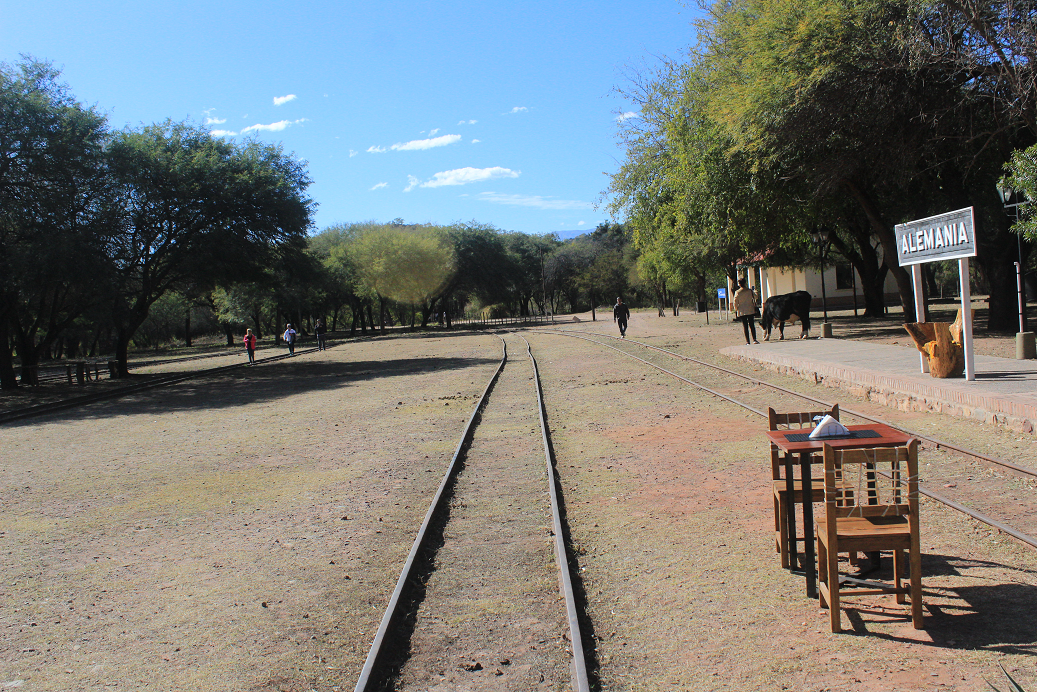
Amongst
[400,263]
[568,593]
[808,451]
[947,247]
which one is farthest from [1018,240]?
[400,263]

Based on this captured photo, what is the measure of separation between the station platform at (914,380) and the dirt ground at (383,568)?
416 millimetres

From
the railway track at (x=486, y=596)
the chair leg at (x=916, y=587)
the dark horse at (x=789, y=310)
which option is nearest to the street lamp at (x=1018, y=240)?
the dark horse at (x=789, y=310)

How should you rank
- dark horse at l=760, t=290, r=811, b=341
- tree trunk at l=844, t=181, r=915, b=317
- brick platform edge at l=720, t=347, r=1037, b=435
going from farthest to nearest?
dark horse at l=760, t=290, r=811, b=341 < tree trunk at l=844, t=181, r=915, b=317 < brick platform edge at l=720, t=347, r=1037, b=435

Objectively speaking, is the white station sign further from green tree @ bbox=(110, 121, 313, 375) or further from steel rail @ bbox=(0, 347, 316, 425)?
green tree @ bbox=(110, 121, 313, 375)

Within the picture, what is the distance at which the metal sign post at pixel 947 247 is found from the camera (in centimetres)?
1158

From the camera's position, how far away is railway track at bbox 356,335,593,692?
4223 mm

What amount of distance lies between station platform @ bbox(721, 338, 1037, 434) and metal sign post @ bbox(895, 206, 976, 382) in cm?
65

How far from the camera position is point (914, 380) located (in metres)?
12.1

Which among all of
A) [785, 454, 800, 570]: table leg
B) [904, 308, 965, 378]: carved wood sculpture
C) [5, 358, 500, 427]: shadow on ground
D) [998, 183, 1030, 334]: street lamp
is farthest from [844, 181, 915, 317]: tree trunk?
[785, 454, 800, 570]: table leg

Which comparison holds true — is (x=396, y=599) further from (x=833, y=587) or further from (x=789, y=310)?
(x=789, y=310)

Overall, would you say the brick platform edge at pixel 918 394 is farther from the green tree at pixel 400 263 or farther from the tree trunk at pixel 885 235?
the green tree at pixel 400 263

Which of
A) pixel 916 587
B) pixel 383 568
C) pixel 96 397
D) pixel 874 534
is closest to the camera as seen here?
pixel 916 587

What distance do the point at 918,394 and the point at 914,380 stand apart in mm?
526

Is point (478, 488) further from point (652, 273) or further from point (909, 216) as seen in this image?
point (652, 273)
